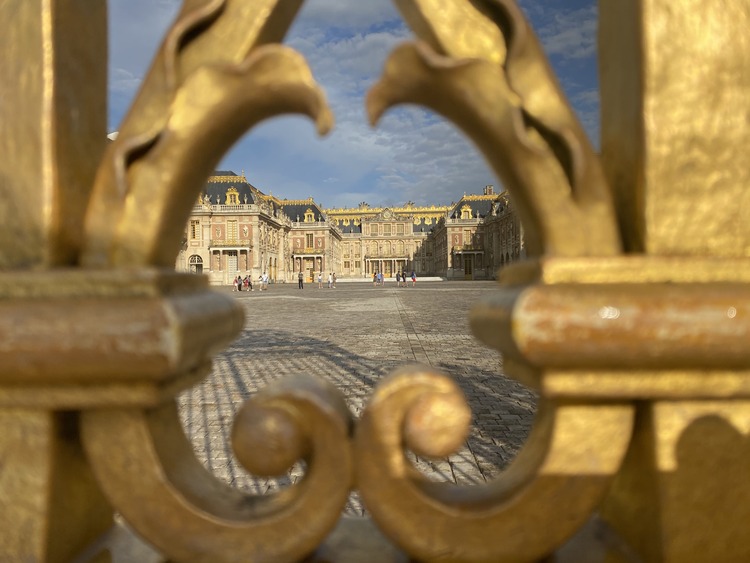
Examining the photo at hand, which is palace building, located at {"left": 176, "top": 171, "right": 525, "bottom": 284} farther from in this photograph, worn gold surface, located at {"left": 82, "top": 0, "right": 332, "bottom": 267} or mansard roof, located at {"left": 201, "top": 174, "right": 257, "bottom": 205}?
worn gold surface, located at {"left": 82, "top": 0, "right": 332, "bottom": 267}

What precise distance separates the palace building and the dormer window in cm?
12

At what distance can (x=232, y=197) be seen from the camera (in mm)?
56875

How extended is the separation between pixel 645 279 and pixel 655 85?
1.12 feet

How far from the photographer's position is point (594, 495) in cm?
78

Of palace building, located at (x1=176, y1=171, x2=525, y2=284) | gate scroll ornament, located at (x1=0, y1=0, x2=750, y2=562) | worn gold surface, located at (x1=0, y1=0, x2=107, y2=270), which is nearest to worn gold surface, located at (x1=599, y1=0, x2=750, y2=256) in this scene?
gate scroll ornament, located at (x1=0, y1=0, x2=750, y2=562)

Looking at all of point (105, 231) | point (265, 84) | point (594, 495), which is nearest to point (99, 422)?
point (105, 231)

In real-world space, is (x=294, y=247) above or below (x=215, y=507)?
above

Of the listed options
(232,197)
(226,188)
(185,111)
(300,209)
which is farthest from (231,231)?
(185,111)

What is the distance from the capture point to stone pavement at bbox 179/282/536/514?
3564 mm

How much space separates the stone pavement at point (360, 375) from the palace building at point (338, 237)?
2316 cm

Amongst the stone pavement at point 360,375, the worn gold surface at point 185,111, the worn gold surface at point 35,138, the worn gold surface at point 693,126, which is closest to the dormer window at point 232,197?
the stone pavement at point 360,375

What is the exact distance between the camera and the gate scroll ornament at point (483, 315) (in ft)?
2.50

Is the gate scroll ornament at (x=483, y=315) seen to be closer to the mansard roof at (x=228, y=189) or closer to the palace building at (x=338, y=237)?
the palace building at (x=338, y=237)

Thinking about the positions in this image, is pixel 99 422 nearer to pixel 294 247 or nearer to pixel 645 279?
pixel 645 279
